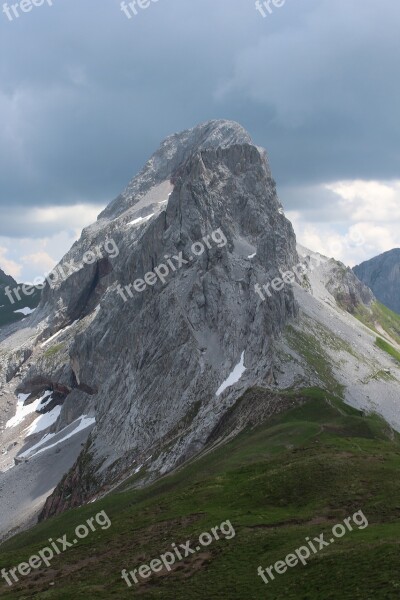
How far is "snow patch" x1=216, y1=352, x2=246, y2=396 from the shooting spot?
117144 millimetres

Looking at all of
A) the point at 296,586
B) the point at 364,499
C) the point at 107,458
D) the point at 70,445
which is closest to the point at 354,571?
the point at 296,586

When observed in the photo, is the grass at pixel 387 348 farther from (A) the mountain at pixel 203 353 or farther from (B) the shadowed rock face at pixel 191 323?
(B) the shadowed rock face at pixel 191 323

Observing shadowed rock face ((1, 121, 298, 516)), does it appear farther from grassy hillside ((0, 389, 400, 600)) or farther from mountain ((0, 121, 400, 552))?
grassy hillside ((0, 389, 400, 600))

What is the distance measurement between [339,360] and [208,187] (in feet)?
215

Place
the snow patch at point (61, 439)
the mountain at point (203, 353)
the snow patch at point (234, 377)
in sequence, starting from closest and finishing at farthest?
the mountain at point (203, 353) < the snow patch at point (234, 377) < the snow patch at point (61, 439)

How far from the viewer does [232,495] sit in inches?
2218

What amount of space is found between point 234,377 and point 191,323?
2365 centimetres

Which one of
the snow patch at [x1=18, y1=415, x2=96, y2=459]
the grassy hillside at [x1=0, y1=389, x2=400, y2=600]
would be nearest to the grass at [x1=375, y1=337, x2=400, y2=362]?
the snow patch at [x1=18, y1=415, x2=96, y2=459]

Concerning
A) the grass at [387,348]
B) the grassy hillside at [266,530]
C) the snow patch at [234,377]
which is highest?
the snow patch at [234,377]

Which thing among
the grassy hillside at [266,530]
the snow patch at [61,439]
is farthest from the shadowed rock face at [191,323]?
the grassy hillside at [266,530]

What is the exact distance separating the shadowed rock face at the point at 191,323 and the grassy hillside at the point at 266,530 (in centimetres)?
3424

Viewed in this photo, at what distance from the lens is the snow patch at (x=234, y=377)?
117 metres

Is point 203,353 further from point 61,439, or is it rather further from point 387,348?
point 61,439

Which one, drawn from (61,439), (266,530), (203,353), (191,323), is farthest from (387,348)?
(266,530)
